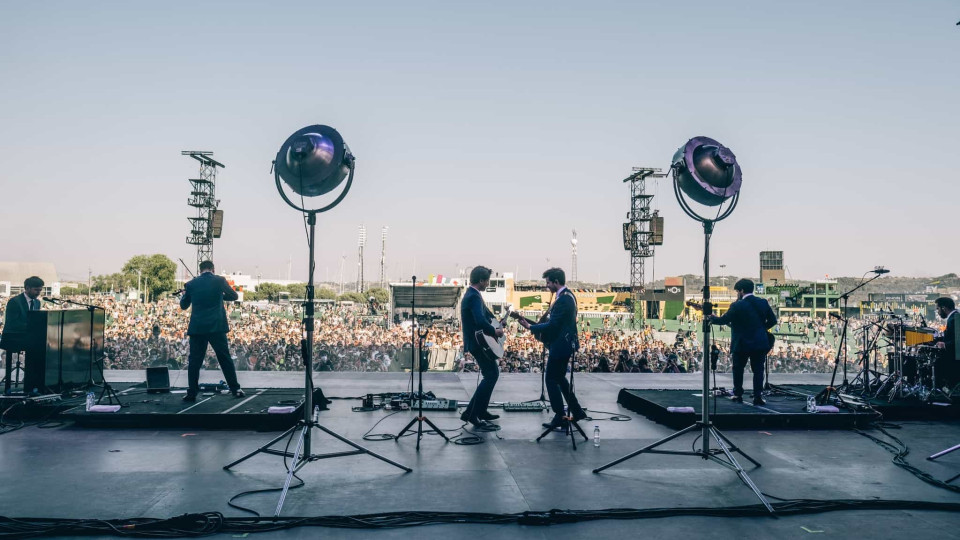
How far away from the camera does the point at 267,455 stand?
16.8 ft

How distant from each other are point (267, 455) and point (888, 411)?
270 inches

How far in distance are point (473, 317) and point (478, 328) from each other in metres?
0.12

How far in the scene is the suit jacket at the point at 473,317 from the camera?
6137mm

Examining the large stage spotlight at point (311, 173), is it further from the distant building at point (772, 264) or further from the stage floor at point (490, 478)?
the distant building at point (772, 264)

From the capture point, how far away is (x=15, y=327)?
23.8 ft

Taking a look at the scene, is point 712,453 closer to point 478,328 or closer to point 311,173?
point 478,328

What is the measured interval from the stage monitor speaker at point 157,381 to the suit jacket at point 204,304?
4.23ft

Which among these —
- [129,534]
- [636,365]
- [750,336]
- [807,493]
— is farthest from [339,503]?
[636,365]

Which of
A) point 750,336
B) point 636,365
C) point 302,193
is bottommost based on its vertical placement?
point 636,365

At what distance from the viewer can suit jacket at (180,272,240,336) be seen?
22.7 feet

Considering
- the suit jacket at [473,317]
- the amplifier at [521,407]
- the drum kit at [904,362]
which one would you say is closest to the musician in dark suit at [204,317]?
the suit jacket at [473,317]

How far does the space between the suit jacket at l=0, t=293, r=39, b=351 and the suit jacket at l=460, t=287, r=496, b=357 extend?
5185mm

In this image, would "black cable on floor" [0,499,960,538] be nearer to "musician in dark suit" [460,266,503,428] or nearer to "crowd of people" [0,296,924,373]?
"musician in dark suit" [460,266,503,428]

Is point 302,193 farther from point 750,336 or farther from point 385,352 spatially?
point 385,352
